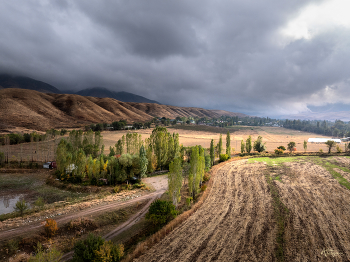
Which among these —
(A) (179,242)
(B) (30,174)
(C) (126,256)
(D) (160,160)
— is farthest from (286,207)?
(B) (30,174)

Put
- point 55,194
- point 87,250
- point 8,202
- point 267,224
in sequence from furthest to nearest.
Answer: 1. point 55,194
2. point 8,202
3. point 267,224
4. point 87,250

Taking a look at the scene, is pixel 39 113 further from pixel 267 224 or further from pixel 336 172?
pixel 336 172

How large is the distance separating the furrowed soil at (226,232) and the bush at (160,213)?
2.32 meters

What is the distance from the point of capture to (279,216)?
2258cm

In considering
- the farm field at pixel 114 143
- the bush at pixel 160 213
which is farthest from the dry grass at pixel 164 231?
the farm field at pixel 114 143

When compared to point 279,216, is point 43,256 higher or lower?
higher

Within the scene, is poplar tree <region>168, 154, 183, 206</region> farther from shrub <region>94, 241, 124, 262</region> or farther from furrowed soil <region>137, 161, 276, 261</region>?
shrub <region>94, 241, 124, 262</region>

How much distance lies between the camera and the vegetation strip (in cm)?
1652

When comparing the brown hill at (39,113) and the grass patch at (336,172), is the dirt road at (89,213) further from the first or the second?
the brown hill at (39,113)

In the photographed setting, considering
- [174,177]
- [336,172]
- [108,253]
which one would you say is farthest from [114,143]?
[336,172]

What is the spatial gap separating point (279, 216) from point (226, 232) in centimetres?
835

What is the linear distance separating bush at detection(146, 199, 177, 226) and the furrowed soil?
2322 millimetres

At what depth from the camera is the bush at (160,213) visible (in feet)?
72.3

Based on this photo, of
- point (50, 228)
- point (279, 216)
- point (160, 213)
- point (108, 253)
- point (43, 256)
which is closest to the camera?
point (43, 256)
